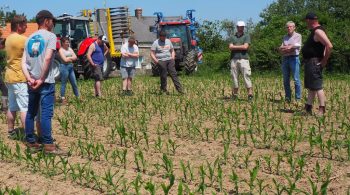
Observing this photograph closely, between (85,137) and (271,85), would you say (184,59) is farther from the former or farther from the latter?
(85,137)

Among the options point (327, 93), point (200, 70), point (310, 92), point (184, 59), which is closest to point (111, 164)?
point (310, 92)

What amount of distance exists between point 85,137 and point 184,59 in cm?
1191

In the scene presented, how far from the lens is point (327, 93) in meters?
10.9

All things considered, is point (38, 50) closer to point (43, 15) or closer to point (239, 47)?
point (43, 15)

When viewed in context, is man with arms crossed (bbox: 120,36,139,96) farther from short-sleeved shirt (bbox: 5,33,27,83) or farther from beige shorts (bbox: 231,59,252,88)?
short-sleeved shirt (bbox: 5,33,27,83)

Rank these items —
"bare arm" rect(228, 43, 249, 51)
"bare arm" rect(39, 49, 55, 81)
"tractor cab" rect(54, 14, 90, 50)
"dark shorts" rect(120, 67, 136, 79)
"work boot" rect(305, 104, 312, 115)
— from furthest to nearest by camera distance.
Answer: "tractor cab" rect(54, 14, 90, 50)
"dark shorts" rect(120, 67, 136, 79)
"bare arm" rect(228, 43, 249, 51)
"work boot" rect(305, 104, 312, 115)
"bare arm" rect(39, 49, 55, 81)

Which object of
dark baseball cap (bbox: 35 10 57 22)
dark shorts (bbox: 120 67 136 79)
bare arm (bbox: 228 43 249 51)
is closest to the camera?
dark baseball cap (bbox: 35 10 57 22)

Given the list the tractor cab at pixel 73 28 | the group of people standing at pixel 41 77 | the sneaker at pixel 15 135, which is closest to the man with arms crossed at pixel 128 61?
the sneaker at pixel 15 135

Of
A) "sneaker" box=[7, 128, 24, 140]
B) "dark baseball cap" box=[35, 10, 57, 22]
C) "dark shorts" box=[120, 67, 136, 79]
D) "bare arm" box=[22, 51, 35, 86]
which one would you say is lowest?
"sneaker" box=[7, 128, 24, 140]

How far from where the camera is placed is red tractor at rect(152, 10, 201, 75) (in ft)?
60.0

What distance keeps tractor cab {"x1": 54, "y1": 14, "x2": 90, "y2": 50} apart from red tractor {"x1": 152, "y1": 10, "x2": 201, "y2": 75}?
2947mm

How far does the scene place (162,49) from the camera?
1107cm

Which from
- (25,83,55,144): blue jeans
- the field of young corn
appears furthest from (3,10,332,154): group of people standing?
the field of young corn

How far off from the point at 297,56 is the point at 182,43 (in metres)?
10.2
